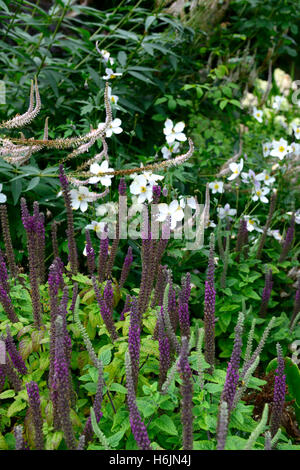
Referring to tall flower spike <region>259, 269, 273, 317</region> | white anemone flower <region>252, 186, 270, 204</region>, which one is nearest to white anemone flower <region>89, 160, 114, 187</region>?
tall flower spike <region>259, 269, 273, 317</region>

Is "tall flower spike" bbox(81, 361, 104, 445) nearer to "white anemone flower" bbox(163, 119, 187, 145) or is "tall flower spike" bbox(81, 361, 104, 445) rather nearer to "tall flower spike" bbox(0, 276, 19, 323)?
"tall flower spike" bbox(0, 276, 19, 323)

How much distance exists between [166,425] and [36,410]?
389 mm

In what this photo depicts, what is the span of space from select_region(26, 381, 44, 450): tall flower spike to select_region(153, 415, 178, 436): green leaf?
34cm

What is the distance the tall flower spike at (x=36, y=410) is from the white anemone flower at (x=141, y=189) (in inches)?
49.2

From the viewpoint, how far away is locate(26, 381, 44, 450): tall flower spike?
4.24 feet

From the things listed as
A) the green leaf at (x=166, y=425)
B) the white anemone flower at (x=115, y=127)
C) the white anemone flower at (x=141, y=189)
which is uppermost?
the white anemone flower at (x=115, y=127)

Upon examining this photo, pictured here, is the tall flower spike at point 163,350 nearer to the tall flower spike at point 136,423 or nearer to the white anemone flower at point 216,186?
the tall flower spike at point 136,423

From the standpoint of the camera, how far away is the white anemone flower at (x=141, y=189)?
2.39 metres

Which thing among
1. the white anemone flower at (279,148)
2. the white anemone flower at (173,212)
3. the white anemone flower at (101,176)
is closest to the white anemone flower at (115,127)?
the white anemone flower at (101,176)

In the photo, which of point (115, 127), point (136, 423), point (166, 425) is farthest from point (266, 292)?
point (136, 423)

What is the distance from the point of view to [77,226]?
114 inches

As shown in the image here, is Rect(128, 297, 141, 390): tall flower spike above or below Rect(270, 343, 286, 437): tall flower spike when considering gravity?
above

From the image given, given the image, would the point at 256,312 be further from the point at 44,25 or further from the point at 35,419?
the point at 44,25

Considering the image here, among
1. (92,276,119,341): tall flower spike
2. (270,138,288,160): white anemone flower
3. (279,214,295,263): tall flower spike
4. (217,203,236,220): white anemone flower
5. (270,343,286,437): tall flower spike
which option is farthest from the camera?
(270,138,288,160): white anemone flower
